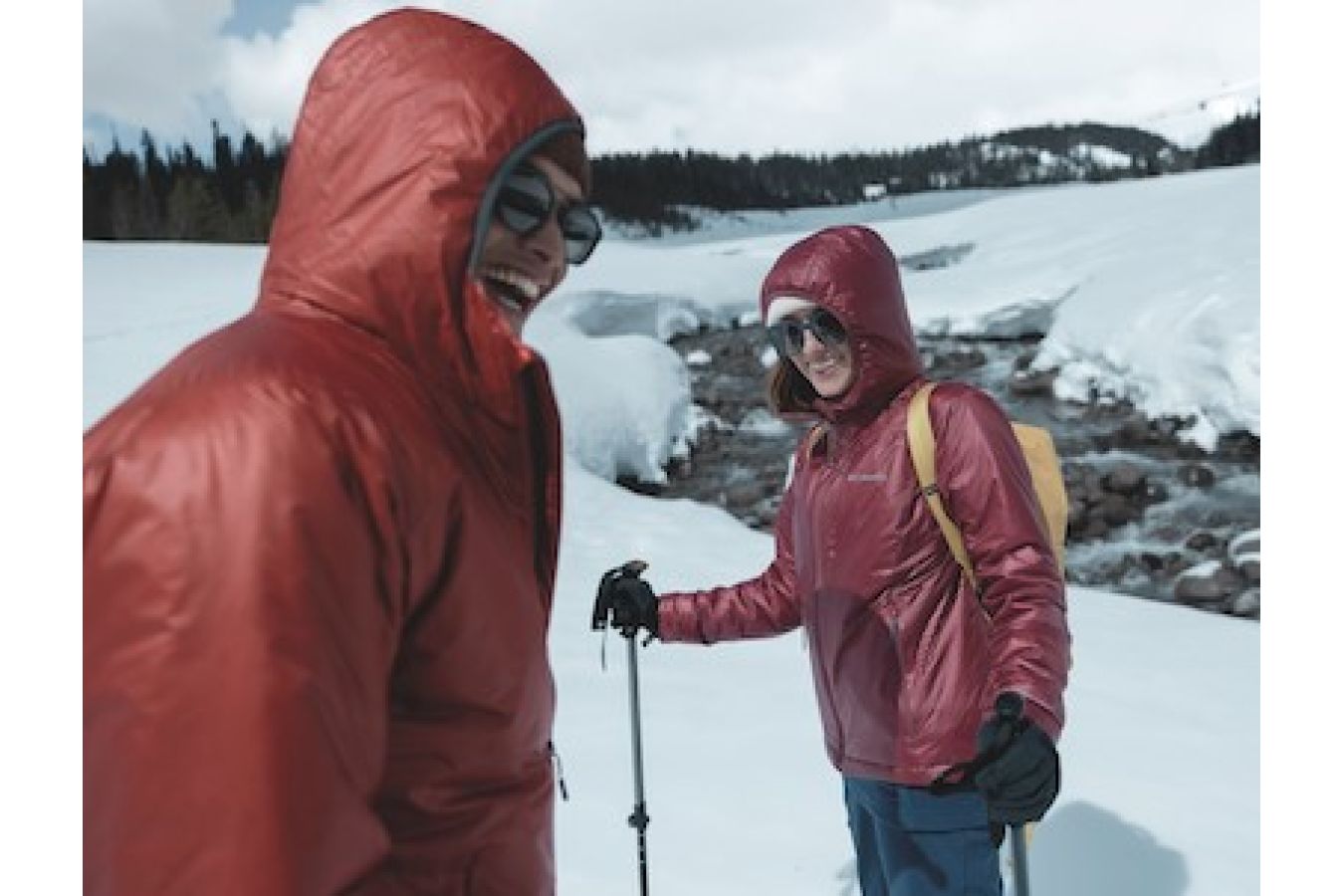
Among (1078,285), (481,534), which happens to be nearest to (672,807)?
(481,534)

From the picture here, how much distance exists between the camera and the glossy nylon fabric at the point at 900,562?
5.47 feet

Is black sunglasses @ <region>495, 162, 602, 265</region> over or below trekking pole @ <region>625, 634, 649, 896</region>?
over

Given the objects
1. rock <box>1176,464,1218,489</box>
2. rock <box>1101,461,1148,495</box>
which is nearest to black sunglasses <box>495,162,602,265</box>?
rock <box>1101,461,1148,495</box>

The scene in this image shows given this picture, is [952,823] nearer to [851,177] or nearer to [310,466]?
[310,466]

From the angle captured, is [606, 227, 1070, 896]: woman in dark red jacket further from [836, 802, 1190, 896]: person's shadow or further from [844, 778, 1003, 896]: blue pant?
[836, 802, 1190, 896]: person's shadow

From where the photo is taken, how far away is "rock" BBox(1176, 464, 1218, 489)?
10.6 meters

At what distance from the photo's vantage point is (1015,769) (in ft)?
4.86

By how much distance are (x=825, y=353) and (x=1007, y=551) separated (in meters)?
0.55

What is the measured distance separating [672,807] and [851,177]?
260ft

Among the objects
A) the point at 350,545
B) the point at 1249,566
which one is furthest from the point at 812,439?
the point at 1249,566

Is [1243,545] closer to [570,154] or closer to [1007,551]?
[1007,551]

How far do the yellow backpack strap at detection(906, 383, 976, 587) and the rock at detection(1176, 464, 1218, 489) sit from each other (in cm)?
1022

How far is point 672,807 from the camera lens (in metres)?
3.14

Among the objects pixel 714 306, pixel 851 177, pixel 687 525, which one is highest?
pixel 851 177
